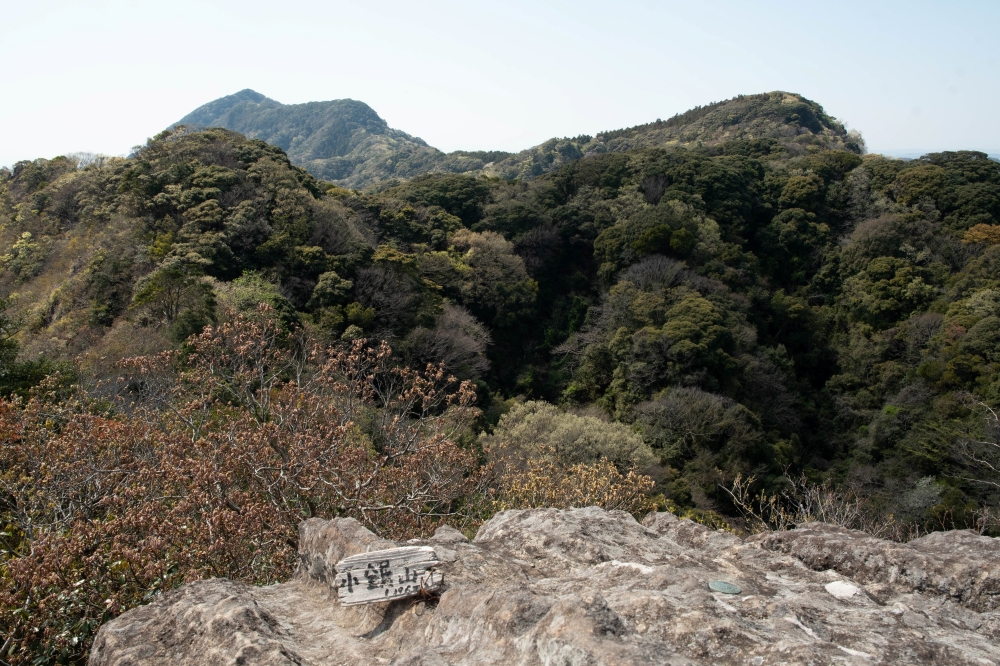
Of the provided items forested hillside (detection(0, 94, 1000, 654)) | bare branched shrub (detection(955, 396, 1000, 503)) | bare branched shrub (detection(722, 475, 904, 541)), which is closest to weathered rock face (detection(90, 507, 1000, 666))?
forested hillside (detection(0, 94, 1000, 654))

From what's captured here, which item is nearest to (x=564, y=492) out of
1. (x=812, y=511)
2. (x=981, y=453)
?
(x=812, y=511)

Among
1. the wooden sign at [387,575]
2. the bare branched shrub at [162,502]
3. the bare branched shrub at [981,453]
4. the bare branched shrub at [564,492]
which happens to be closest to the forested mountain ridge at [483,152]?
the bare branched shrub at [162,502]

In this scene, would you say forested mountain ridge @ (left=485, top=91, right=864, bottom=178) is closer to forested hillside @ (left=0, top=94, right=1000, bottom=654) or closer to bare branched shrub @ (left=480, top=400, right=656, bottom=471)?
forested hillside @ (left=0, top=94, right=1000, bottom=654)

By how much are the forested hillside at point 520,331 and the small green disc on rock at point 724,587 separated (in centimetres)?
354

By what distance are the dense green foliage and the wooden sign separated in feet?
36.0

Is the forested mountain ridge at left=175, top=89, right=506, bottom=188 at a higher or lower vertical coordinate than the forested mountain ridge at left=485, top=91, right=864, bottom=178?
higher

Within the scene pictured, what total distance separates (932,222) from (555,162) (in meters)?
43.8

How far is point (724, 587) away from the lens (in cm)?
350

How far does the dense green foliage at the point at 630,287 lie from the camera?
1722cm

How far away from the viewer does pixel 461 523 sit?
26.1 feet

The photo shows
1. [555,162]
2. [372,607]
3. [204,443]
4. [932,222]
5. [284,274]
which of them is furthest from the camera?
[555,162]

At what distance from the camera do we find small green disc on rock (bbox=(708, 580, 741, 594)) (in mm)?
3465

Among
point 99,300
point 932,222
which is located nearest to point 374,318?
point 99,300

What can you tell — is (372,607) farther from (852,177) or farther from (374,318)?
(852,177)
